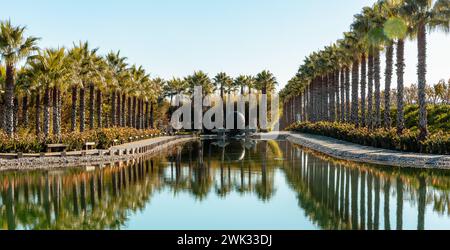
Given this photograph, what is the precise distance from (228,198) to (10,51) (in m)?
26.1

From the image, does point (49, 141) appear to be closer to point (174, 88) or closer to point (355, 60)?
point (355, 60)

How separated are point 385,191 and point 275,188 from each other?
4651mm

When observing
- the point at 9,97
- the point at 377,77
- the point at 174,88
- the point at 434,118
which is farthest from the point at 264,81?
the point at 9,97

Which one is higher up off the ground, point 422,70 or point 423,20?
point 423,20

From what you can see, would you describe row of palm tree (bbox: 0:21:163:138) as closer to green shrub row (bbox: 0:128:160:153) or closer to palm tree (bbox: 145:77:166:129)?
green shrub row (bbox: 0:128:160:153)

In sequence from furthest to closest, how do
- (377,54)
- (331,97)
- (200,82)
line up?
(200,82), (331,97), (377,54)

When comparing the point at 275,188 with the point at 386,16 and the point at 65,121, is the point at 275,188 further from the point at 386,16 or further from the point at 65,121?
the point at 65,121

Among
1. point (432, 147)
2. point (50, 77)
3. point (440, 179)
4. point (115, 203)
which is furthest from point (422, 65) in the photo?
point (50, 77)

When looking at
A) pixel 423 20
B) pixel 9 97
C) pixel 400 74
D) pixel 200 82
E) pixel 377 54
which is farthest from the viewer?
pixel 200 82

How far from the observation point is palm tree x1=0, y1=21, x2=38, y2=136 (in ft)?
121

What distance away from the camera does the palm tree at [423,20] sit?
3456 cm

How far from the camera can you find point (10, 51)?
37.5m

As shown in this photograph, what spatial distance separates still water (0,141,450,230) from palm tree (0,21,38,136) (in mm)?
11513

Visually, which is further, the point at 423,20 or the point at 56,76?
the point at 56,76
